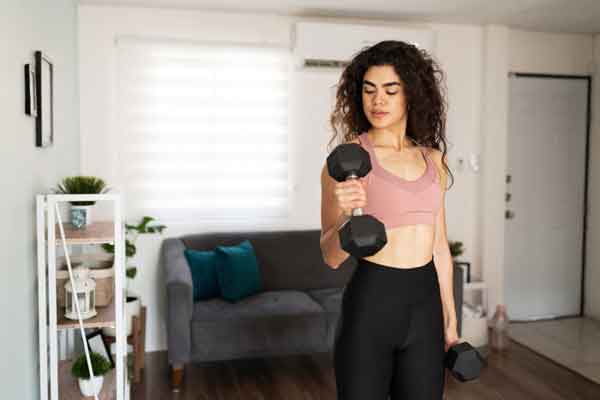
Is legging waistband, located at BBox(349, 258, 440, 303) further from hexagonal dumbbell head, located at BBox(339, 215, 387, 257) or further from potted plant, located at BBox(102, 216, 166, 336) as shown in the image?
potted plant, located at BBox(102, 216, 166, 336)

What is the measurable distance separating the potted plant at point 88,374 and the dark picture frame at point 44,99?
95cm

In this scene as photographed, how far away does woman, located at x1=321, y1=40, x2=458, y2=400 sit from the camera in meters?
1.52

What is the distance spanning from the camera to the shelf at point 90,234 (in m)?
2.34

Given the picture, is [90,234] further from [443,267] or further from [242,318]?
[443,267]

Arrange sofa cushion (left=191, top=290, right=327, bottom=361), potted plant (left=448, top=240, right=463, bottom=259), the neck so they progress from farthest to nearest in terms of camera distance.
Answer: potted plant (left=448, top=240, right=463, bottom=259), sofa cushion (left=191, top=290, right=327, bottom=361), the neck

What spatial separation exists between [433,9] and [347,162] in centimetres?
307

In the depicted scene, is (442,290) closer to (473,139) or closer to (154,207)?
(154,207)

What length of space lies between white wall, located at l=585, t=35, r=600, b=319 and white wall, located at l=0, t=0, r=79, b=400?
13.8 ft

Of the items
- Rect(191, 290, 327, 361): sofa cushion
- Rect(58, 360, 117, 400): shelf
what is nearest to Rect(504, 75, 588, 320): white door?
Rect(191, 290, 327, 361): sofa cushion

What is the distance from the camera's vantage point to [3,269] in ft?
6.51

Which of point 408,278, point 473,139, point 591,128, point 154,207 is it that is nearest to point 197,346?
point 154,207

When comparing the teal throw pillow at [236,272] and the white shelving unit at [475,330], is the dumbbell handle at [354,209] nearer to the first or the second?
the teal throw pillow at [236,272]

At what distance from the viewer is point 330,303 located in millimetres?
3641

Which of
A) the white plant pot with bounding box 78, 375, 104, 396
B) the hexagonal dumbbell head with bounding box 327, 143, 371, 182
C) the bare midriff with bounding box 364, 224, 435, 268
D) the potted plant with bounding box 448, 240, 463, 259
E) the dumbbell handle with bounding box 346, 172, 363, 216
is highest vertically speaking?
the hexagonal dumbbell head with bounding box 327, 143, 371, 182
